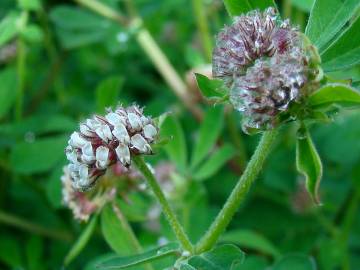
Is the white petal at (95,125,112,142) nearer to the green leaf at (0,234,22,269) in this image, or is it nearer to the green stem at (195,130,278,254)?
the green stem at (195,130,278,254)

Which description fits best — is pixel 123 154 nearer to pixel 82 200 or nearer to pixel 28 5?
pixel 82 200

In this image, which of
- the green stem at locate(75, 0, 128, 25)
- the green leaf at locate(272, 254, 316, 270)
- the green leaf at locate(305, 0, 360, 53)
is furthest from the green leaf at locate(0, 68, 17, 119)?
the green leaf at locate(305, 0, 360, 53)

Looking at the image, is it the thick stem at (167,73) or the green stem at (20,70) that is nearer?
the green stem at (20,70)

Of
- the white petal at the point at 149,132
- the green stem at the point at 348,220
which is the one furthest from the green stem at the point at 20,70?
the white petal at the point at 149,132

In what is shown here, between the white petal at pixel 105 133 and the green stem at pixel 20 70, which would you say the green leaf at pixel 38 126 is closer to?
the green stem at pixel 20 70

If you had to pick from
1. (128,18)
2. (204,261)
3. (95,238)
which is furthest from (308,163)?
(128,18)
